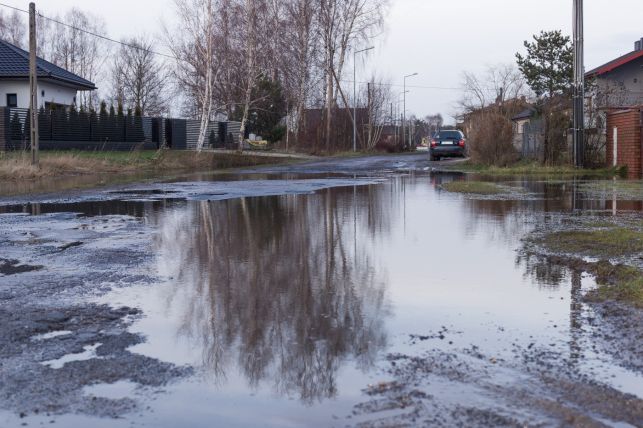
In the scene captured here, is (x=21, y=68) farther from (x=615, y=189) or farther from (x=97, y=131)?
(x=615, y=189)

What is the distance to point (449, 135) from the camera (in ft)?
155

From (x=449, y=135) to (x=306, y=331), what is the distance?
4185 centimetres

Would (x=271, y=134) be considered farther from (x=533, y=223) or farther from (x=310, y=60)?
(x=533, y=223)

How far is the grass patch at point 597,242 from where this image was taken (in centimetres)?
977

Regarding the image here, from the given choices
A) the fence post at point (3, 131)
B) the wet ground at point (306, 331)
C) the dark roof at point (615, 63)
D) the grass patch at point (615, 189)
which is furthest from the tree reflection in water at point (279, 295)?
the dark roof at point (615, 63)

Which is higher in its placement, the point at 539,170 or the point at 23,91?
the point at 23,91

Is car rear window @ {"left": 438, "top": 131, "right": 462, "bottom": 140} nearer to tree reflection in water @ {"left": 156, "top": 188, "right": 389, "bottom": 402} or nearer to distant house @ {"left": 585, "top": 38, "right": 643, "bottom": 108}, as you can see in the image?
distant house @ {"left": 585, "top": 38, "right": 643, "bottom": 108}

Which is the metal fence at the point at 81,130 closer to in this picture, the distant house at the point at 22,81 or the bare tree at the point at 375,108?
the distant house at the point at 22,81

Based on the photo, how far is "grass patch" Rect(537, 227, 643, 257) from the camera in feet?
32.0

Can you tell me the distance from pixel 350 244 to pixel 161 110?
88.0 metres

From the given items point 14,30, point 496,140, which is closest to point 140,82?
point 14,30

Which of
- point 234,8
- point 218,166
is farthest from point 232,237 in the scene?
point 234,8

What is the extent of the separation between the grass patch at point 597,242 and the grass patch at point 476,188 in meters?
8.79

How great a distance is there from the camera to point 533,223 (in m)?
13.3
